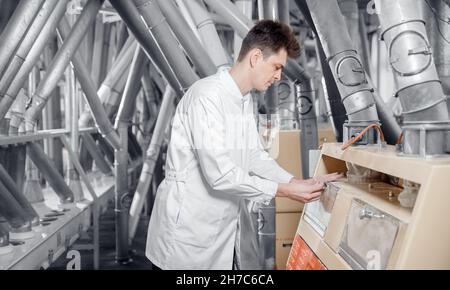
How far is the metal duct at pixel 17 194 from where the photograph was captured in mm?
2246

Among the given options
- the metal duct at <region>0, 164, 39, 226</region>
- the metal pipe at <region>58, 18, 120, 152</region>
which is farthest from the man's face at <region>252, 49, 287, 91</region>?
the metal pipe at <region>58, 18, 120, 152</region>

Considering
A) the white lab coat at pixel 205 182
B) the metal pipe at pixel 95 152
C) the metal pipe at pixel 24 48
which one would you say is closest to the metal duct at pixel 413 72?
the white lab coat at pixel 205 182

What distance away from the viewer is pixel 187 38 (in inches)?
93.9

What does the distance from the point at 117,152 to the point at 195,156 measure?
2.30 meters

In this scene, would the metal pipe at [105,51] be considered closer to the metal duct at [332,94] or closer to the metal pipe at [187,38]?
the metal pipe at [187,38]

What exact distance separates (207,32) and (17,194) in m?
1.43

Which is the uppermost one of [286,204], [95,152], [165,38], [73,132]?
[165,38]

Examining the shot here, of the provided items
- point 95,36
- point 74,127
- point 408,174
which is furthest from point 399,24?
point 95,36

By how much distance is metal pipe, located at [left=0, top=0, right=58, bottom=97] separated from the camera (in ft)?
6.90

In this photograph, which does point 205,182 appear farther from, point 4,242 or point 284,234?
point 284,234

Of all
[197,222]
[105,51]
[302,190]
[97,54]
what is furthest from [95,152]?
[302,190]

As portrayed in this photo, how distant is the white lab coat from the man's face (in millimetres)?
86

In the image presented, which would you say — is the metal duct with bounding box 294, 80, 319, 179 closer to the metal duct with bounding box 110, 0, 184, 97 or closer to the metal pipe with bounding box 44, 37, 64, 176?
the metal duct with bounding box 110, 0, 184, 97
